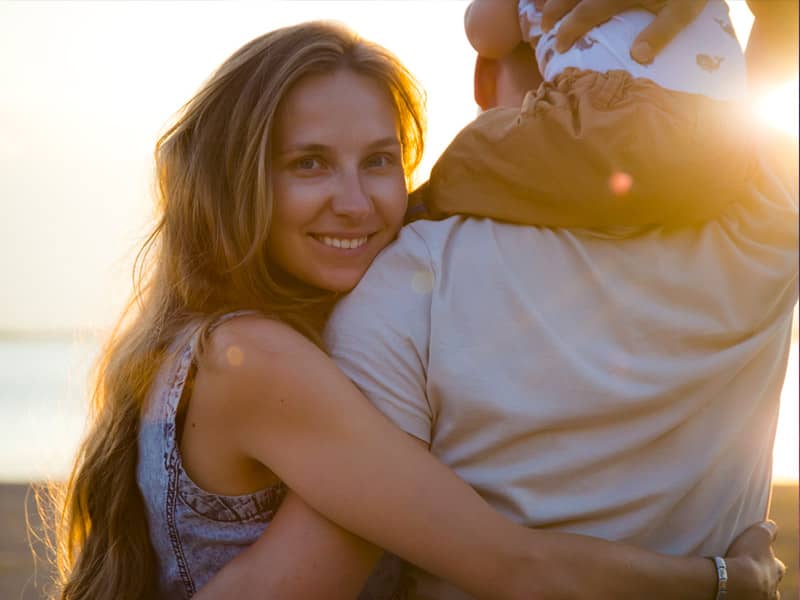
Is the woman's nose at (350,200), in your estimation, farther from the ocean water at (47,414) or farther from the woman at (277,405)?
the ocean water at (47,414)

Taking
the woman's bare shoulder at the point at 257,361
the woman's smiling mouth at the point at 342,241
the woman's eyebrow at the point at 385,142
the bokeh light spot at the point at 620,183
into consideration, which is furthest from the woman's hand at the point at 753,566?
the woman's eyebrow at the point at 385,142

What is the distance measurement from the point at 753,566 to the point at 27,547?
16.4ft

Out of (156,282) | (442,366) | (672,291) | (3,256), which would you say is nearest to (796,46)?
(672,291)

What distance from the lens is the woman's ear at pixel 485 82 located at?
2678 mm

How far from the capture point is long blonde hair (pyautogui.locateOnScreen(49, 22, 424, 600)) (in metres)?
2.10

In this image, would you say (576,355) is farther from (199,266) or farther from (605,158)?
(199,266)

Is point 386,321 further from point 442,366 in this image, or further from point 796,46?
point 796,46

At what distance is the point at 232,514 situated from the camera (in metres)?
1.96

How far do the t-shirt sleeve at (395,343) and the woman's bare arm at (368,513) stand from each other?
0.17ft

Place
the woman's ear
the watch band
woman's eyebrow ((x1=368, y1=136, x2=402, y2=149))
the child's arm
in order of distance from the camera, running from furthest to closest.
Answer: the woman's ear
the child's arm
woman's eyebrow ((x1=368, y1=136, x2=402, y2=149))
the watch band

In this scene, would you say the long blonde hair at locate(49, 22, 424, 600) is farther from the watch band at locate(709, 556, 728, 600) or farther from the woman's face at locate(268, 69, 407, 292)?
the watch band at locate(709, 556, 728, 600)

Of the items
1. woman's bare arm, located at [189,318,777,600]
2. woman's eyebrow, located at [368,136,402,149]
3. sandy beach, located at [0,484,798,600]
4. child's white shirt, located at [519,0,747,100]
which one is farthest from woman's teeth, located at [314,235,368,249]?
sandy beach, located at [0,484,798,600]

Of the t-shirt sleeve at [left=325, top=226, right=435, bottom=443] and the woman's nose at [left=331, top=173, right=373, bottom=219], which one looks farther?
the woman's nose at [left=331, top=173, right=373, bottom=219]

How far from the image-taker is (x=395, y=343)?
180 cm
